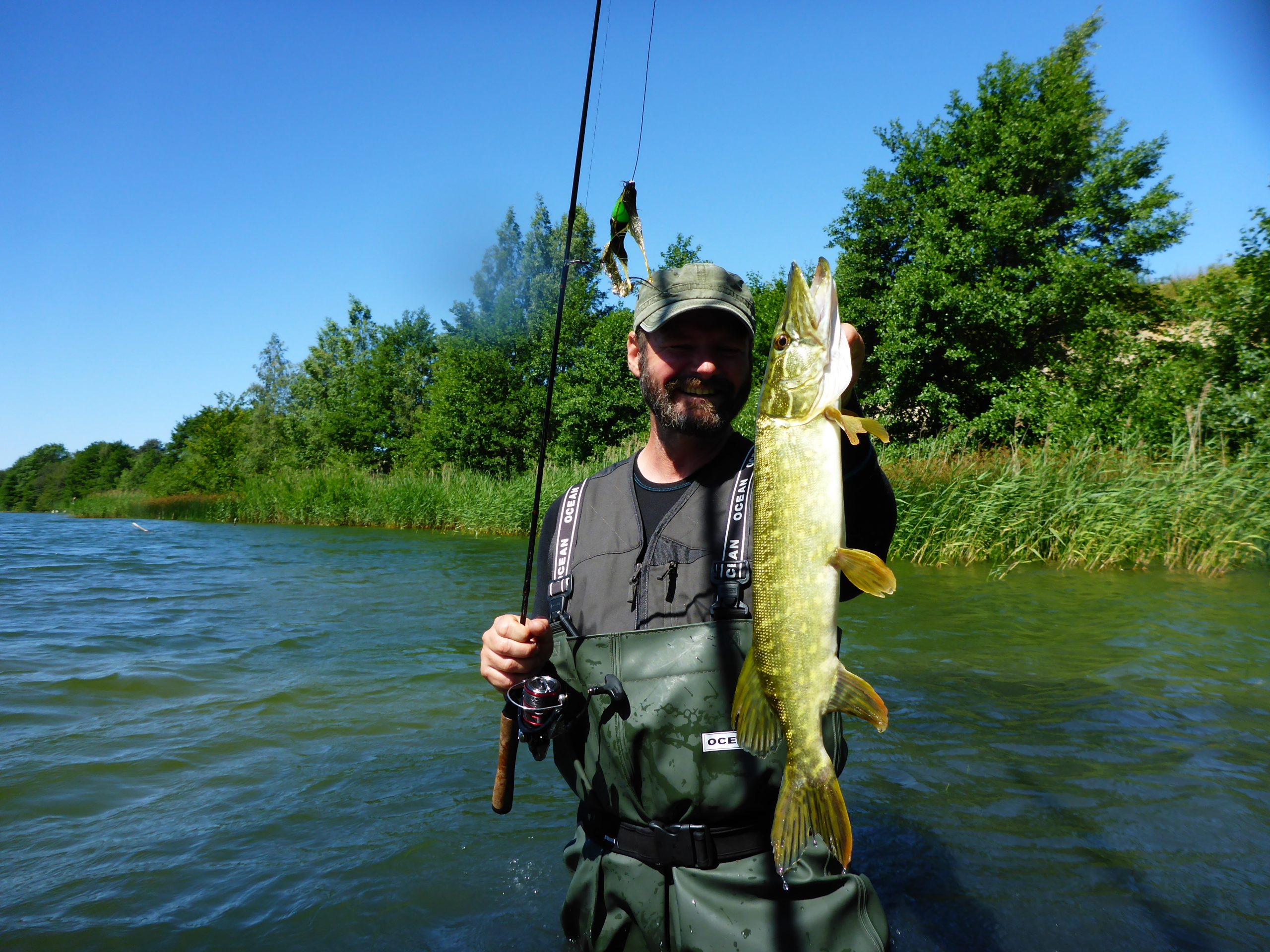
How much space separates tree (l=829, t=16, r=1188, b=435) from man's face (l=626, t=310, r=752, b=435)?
74.5 feet

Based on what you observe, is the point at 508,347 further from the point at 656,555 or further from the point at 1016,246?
the point at 656,555

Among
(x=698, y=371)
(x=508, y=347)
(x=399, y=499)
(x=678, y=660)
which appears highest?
(x=508, y=347)

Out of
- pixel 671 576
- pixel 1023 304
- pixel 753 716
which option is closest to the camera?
pixel 753 716

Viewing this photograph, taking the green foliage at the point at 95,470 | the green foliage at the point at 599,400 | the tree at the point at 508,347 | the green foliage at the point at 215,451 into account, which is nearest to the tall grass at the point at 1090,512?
the green foliage at the point at 599,400

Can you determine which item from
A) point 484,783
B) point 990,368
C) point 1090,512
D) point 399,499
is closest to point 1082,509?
point 1090,512

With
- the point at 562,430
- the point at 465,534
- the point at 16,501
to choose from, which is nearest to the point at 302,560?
the point at 465,534

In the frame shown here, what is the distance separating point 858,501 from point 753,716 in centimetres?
79

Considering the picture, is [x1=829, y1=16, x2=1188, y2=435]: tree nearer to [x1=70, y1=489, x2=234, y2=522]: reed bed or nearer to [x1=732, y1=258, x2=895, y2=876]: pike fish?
[x1=732, y1=258, x2=895, y2=876]: pike fish

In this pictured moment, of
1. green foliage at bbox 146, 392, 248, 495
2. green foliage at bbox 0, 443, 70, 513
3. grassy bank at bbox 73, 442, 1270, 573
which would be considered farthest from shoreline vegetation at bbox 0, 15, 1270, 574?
green foliage at bbox 0, 443, 70, 513

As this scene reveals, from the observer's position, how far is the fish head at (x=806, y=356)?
1951 mm

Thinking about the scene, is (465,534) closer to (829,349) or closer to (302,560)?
(302,560)

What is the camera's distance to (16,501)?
10031 cm

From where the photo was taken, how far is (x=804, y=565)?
2.03 m

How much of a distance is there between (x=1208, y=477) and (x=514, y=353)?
32329 mm
